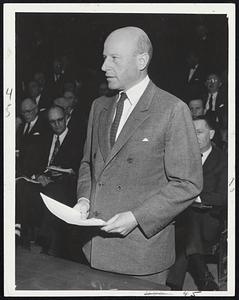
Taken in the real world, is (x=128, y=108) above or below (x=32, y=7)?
below

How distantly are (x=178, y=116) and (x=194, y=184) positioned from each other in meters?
0.29

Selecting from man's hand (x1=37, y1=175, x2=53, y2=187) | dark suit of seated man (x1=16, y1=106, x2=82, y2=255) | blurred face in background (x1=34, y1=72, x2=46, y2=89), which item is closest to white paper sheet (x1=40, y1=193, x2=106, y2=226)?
dark suit of seated man (x1=16, y1=106, x2=82, y2=255)

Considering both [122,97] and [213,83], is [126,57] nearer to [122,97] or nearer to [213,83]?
[122,97]

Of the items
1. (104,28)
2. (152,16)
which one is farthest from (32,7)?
(152,16)

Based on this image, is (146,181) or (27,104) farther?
(27,104)

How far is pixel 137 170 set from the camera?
5.97 feet

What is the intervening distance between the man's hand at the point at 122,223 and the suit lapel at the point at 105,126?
0.89 feet

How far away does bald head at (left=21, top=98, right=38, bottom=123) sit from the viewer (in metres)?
2.06

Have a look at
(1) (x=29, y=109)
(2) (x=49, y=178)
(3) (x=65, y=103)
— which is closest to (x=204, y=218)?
(2) (x=49, y=178)

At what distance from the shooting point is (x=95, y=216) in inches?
72.3

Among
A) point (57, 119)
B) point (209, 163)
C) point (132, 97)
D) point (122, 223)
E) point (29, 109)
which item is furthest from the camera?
point (57, 119)

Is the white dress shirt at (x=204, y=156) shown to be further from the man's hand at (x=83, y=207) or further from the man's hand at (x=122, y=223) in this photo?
the man's hand at (x=83, y=207)

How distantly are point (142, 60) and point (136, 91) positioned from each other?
0.14 metres

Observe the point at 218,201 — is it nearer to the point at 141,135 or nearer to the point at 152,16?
the point at 141,135
